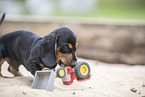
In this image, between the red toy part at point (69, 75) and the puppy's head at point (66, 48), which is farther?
the puppy's head at point (66, 48)

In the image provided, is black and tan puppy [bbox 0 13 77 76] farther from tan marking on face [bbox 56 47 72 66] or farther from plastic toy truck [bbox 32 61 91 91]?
plastic toy truck [bbox 32 61 91 91]

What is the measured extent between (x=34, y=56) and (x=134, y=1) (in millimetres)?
9351

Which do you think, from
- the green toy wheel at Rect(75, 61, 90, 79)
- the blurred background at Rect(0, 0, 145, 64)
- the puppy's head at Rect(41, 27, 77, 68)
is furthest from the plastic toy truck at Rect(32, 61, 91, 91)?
the blurred background at Rect(0, 0, 145, 64)

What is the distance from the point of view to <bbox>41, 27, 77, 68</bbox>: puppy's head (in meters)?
2.19

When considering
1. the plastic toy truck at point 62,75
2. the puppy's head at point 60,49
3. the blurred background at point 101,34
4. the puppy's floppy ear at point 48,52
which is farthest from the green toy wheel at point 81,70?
the blurred background at point 101,34

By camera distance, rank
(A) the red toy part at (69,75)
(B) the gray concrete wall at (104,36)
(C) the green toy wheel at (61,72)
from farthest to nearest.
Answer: (B) the gray concrete wall at (104,36) → (A) the red toy part at (69,75) → (C) the green toy wheel at (61,72)

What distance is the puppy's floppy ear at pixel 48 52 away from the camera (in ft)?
7.21

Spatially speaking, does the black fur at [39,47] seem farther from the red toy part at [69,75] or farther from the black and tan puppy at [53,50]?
the red toy part at [69,75]

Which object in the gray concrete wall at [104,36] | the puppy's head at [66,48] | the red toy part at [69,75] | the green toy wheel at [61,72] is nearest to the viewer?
the green toy wheel at [61,72]

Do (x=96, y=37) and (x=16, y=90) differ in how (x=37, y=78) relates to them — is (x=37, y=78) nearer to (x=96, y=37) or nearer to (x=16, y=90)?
(x=16, y=90)

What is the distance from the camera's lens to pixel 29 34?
2840 mm

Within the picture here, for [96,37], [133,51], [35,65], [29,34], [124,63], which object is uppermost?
[29,34]

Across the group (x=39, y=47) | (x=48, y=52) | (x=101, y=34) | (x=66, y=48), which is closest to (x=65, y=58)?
(x=66, y=48)

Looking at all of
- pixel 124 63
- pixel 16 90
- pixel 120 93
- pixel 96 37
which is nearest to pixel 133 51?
pixel 124 63
